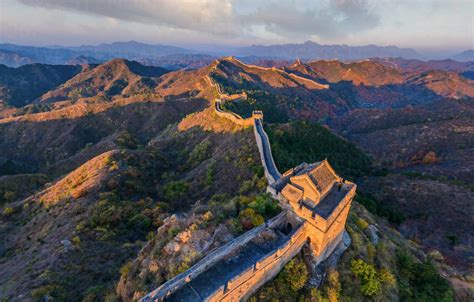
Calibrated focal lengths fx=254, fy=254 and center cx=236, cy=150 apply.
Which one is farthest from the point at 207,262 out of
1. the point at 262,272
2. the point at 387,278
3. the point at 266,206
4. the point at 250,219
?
the point at 387,278

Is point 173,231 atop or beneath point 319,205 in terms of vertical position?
beneath

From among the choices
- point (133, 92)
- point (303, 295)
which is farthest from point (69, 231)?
point (133, 92)

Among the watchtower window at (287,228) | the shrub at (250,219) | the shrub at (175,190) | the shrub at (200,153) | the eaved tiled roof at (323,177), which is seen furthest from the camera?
the shrub at (200,153)

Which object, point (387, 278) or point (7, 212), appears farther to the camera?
point (7, 212)

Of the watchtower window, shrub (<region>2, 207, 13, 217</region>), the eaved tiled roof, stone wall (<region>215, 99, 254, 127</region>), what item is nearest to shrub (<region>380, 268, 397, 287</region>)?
the eaved tiled roof

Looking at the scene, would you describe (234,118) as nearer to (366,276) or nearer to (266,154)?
(266,154)

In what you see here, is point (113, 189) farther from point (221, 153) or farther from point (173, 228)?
point (173, 228)

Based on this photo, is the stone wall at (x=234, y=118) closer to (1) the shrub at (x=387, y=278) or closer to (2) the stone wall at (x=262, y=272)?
(2) the stone wall at (x=262, y=272)

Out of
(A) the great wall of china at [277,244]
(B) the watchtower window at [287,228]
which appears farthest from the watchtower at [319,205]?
(B) the watchtower window at [287,228]

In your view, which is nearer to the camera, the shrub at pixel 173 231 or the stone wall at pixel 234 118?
the shrub at pixel 173 231
